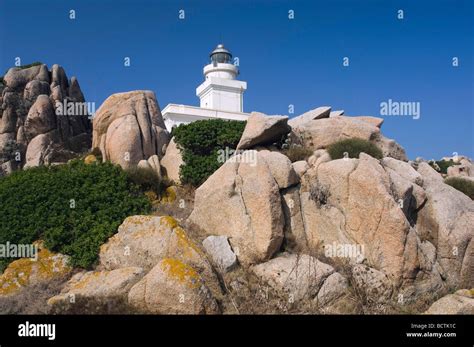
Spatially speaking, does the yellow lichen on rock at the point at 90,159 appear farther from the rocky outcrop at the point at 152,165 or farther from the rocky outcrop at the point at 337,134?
the rocky outcrop at the point at 337,134

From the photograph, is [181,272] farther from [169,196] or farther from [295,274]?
[169,196]

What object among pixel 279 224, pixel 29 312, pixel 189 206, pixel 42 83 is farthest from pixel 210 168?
pixel 42 83

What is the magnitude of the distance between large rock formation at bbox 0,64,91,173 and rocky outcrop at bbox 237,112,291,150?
8.90 m

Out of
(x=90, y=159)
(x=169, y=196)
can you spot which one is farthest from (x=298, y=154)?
(x=90, y=159)

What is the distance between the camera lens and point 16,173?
1733cm

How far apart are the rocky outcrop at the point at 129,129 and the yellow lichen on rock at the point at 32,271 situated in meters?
4.59

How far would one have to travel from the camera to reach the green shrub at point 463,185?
17.0m

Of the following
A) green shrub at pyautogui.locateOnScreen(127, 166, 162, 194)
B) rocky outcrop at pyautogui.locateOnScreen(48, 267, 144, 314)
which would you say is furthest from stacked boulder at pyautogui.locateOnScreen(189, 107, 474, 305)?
rocky outcrop at pyautogui.locateOnScreen(48, 267, 144, 314)

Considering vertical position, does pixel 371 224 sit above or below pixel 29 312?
above

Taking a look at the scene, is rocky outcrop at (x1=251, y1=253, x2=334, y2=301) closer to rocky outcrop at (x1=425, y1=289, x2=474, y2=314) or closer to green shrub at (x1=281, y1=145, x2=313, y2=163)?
rocky outcrop at (x1=425, y1=289, x2=474, y2=314)

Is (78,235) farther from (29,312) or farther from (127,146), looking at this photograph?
(127,146)

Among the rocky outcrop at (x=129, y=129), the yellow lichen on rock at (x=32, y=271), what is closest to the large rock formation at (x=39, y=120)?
the rocky outcrop at (x=129, y=129)

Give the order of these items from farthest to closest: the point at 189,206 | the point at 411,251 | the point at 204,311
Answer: the point at 189,206 → the point at 411,251 → the point at 204,311

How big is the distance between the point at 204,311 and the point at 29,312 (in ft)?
12.6
